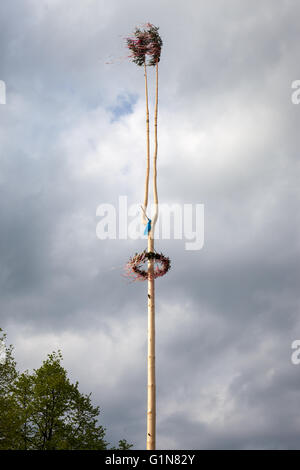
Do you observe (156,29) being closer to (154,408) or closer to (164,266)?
(164,266)

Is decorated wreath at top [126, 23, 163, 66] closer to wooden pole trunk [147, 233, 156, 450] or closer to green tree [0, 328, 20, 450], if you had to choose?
wooden pole trunk [147, 233, 156, 450]

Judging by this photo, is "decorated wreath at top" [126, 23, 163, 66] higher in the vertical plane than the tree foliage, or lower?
higher

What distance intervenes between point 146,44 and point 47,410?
107 ft

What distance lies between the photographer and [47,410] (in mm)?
42250

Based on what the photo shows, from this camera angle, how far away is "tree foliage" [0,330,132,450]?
133 feet

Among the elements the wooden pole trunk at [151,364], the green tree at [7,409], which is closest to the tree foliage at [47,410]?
the green tree at [7,409]

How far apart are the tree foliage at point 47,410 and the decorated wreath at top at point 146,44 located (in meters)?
29.9

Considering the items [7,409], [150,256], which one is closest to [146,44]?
[150,256]

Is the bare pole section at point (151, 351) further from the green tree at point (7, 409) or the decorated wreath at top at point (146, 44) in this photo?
the green tree at point (7, 409)

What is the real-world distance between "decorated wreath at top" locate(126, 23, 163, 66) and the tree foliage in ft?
98.1

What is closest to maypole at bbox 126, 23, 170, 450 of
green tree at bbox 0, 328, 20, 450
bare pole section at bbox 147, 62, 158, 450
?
bare pole section at bbox 147, 62, 158, 450

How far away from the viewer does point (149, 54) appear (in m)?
23.6
